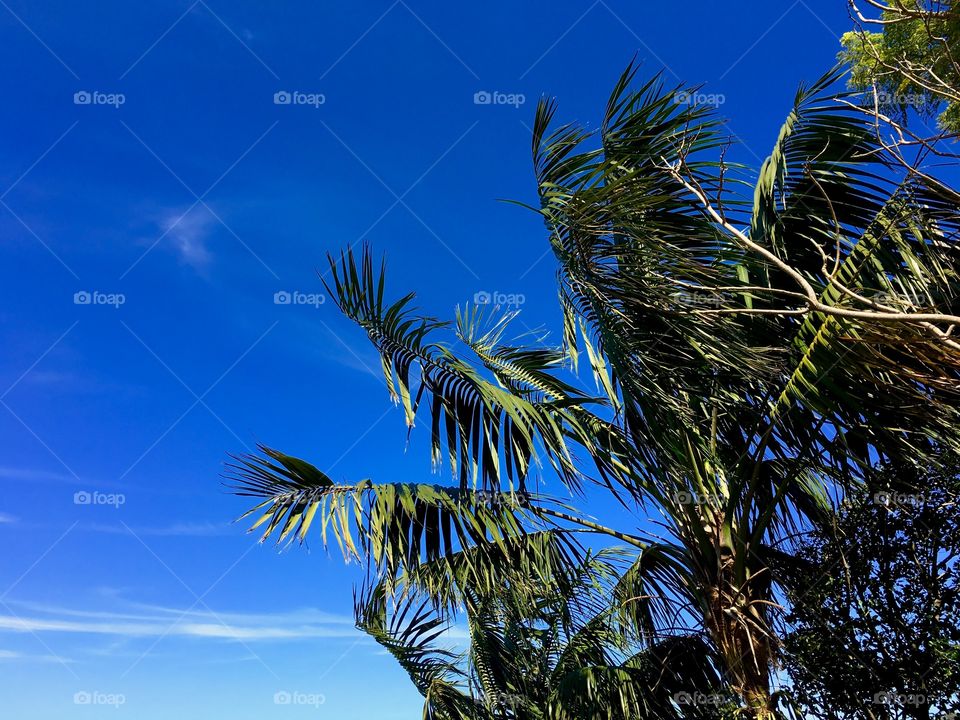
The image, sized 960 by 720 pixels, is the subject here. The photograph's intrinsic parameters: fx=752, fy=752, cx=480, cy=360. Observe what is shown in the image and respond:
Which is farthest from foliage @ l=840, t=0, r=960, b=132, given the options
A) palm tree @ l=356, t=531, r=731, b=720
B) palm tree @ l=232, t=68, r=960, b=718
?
palm tree @ l=356, t=531, r=731, b=720

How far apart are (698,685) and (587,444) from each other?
263 centimetres

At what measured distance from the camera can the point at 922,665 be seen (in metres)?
6.58

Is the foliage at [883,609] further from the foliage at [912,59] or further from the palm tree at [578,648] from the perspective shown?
the foliage at [912,59]

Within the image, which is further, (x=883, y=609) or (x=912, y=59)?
(x=912, y=59)

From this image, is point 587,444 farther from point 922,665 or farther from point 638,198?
point 922,665

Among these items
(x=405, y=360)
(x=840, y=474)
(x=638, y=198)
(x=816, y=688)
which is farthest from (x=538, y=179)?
(x=816, y=688)

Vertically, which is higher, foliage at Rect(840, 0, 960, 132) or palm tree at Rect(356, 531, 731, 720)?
foliage at Rect(840, 0, 960, 132)

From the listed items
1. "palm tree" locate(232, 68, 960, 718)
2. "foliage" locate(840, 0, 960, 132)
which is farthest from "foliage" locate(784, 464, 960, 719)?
"foliage" locate(840, 0, 960, 132)

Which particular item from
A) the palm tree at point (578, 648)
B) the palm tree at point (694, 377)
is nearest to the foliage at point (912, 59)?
the palm tree at point (694, 377)

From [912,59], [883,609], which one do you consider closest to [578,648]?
[883,609]

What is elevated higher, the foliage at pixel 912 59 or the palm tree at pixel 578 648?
the foliage at pixel 912 59

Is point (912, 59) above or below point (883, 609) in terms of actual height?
above

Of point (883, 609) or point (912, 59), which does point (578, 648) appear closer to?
point (883, 609)

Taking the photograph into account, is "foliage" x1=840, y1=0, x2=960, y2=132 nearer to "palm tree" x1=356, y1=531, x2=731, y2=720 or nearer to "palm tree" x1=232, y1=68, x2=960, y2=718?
"palm tree" x1=232, y1=68, x2=960, y2=718
